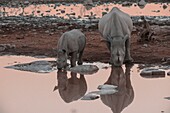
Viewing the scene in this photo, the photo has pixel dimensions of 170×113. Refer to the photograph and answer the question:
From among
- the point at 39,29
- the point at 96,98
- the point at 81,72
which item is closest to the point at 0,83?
the point at 81,72

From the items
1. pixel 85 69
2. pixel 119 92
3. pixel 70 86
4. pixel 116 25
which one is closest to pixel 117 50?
→ pixel 116 25

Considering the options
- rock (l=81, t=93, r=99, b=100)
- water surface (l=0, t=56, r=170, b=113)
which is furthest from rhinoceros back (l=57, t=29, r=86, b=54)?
rock (l=81, t=93, r=99, b=100)

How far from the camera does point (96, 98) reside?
11.7 metres

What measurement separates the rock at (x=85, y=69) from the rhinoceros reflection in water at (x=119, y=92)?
63 centimetres

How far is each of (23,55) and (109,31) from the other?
432 cm

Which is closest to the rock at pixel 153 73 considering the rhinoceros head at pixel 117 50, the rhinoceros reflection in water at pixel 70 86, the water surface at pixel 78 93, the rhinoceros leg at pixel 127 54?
the water surface at pixel 78 93

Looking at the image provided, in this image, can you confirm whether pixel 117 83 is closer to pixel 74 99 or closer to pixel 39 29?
pixel 74 99

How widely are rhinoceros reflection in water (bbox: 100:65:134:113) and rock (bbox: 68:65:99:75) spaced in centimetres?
63

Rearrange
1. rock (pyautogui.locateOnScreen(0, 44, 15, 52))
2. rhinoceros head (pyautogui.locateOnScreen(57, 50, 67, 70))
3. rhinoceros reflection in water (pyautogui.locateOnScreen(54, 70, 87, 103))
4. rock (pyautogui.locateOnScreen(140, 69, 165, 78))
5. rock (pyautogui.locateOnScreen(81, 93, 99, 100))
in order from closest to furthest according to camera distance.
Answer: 1. rock (pyautogui.locateOnScreen(81, 93, 99, 100))
2. rhinoceros reflection in water (pyautogui.locateOnScreen(54, 70, 87, 103))
3. rock (pyautogui.locateOnScreen(140, 69, 165, 78))
4. rhinoceros head (pyautogui.locateOnScreen(57, 50, 67, 70))
5. rock (pyautogui.locateOnScreen(0, 44, 15, 52))

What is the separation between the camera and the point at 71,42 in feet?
51.9

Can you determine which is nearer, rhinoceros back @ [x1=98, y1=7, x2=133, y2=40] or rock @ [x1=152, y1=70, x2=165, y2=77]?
rock @ [x1=152, y1=70, x2=165, y2=77]

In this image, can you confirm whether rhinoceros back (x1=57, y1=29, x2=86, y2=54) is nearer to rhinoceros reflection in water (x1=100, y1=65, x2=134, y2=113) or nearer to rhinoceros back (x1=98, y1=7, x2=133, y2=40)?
rhinoceros back (x1=98, y1=7, x2=133, y2=40)

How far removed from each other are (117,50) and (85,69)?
1.31 meters

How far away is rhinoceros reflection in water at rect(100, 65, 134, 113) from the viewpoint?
11.1 meters
